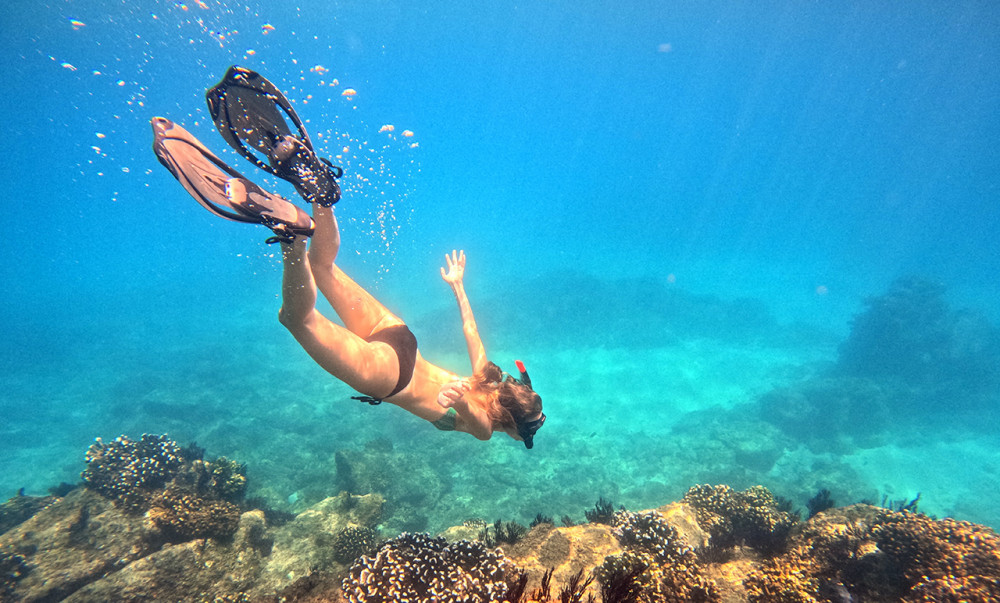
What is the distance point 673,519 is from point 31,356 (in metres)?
49.4

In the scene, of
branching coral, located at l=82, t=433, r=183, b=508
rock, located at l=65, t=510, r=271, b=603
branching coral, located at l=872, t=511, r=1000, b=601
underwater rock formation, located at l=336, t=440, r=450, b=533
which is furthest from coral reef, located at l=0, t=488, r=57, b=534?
branching coral, located at l=872, t=511, r=1000, b=601

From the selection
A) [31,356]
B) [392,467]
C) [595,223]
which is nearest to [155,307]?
[31,356]

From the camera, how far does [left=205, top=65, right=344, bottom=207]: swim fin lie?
4230 millimetres

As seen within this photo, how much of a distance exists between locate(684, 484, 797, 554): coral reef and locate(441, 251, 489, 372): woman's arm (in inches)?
235

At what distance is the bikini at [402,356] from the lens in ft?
15.7

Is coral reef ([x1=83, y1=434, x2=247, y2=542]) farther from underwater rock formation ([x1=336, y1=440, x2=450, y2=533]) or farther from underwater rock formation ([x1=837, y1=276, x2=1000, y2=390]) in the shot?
underwater rock formation ([x1=837, y1=276, x2=1000, y2=390])

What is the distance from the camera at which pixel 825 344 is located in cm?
3391

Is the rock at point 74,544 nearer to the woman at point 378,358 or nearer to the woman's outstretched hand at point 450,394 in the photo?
the woman at point 378,358

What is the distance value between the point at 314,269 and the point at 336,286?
0.38 meters

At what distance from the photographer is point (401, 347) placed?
5141mm

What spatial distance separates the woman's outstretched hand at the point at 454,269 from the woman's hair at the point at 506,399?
6.33 ft

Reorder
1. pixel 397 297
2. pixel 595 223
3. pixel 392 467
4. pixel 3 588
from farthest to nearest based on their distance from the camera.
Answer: pixel 595 223 → pixel 397 297 → pixel 392 467 → pixel 3 588

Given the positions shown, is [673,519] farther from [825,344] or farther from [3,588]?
[825,344]

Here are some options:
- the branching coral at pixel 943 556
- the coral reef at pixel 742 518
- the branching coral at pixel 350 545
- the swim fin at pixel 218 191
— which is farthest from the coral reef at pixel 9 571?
the branching coral at pixel 943 556
